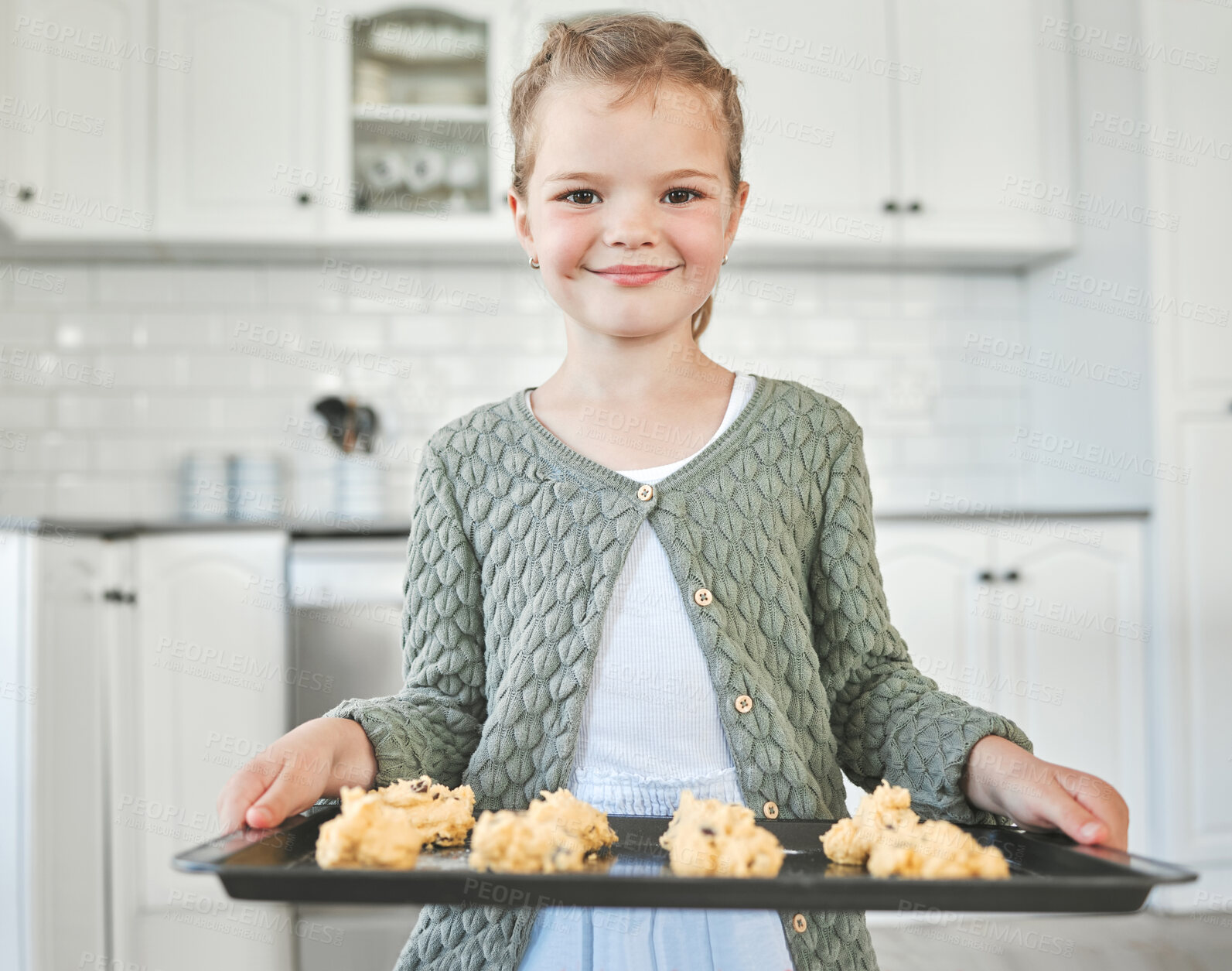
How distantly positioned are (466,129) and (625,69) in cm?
214

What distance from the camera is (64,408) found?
2.88 meters

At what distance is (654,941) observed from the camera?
0.70m

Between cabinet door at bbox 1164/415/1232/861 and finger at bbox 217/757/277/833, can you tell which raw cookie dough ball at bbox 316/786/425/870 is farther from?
cabinet door at bbox 1164/415/1232/861

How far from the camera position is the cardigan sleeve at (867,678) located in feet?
2.31

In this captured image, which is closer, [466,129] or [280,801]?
[280,801]

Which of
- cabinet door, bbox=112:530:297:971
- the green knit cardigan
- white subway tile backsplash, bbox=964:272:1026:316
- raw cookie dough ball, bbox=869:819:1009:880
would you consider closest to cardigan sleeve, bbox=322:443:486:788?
the green knit cardigan

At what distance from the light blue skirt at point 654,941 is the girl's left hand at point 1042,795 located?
161 mm

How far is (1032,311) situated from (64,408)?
101 inches

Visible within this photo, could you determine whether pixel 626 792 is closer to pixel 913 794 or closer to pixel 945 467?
pixel 913 794

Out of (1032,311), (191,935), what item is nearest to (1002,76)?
(1032,311)

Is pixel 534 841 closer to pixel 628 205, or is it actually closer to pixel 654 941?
pixel 654 941

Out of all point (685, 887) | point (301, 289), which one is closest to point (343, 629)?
point (301, 289)

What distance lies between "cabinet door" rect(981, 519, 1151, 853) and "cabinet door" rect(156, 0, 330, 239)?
1.84 metres

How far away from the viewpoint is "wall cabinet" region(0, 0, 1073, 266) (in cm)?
265
